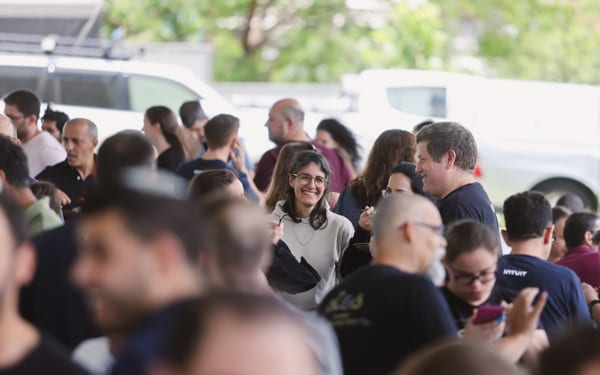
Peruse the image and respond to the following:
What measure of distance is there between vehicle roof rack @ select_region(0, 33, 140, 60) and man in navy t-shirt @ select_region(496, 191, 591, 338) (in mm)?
10360

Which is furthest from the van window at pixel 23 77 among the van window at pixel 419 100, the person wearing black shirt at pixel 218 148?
the person wearing black shirt at pixel 218 148

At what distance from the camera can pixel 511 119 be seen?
18156 millimetres

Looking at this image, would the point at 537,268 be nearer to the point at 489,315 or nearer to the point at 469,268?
the point at 469,268

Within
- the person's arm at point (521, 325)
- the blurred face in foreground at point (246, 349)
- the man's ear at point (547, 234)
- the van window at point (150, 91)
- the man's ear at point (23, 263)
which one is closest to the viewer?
the blurred face in foreground at point (246, 349)

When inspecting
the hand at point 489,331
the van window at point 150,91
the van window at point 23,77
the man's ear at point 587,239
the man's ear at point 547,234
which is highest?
the van window at point 23,77

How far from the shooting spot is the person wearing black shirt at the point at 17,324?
3.45m

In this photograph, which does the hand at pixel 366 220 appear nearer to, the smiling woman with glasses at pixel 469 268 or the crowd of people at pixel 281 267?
the crowd of people at pixel 281 267

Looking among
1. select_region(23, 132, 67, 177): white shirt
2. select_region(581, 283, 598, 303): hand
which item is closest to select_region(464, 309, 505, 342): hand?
select_region(581, 283, 598, 303): hand

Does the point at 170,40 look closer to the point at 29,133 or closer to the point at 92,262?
the point at 29,133

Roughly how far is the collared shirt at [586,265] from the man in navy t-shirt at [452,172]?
3.15ft

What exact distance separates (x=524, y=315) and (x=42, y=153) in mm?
6263

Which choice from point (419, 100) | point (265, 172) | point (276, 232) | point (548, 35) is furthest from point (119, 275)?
point (548, 35)

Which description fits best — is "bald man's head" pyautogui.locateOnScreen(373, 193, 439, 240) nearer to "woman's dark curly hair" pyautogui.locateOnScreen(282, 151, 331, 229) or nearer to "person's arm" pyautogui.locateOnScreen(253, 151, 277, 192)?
"woman's dark curly hair" pyautogui.locateOnScreen(282, 151, 331, 229)

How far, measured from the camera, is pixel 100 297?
10.9ft
